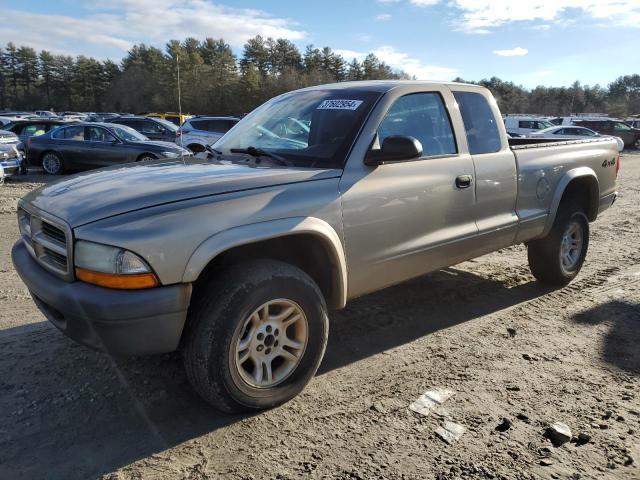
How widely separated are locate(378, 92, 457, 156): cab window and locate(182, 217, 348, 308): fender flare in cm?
88

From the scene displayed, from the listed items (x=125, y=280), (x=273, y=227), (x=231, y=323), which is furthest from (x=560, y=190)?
(x=125, y=280)

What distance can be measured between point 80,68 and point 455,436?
363ft

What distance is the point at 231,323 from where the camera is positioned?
8.73 feet

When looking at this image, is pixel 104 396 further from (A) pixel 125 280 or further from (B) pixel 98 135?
(B) pixel 98 135

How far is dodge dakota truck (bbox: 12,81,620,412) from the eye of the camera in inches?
98.6

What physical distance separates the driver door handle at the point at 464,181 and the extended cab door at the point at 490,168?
10cm

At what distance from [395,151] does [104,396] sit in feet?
7.57

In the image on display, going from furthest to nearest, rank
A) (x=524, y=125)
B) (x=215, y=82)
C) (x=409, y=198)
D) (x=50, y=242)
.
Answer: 1. (x=215, y=82)
2. (x=524, y=125)
3. (x=409, y=198)
4. (x=50, y=242)

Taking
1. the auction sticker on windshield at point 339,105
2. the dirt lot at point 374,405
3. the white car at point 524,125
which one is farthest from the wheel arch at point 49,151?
the white car at point 524,125

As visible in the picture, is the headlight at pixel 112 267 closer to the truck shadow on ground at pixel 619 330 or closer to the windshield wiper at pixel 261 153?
the windshield wiper at pixel 261 153

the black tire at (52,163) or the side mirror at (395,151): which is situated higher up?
the side mirror at (395,151)

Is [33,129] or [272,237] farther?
[33,129]

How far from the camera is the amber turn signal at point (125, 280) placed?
8.04 ft

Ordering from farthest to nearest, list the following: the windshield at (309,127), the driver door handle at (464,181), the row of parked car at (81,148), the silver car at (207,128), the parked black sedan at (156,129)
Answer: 1. the parked black sedan at (156,129)
2. the silver car at (207,128)
3. the row of parked car at (81,148)
4. the driver door handle at (464,181)
5. the windshield at (309,127)
